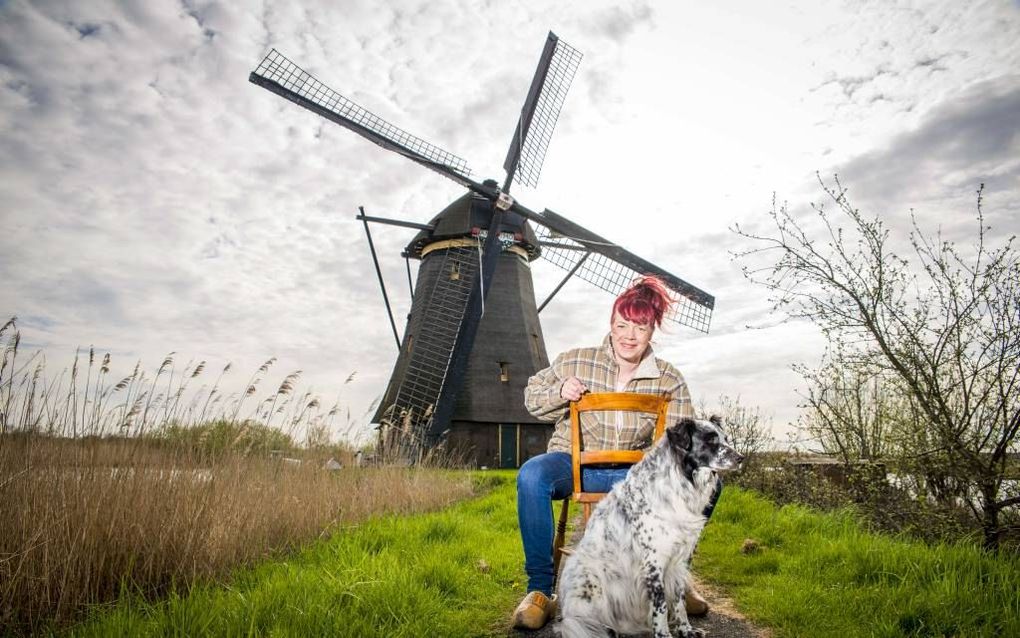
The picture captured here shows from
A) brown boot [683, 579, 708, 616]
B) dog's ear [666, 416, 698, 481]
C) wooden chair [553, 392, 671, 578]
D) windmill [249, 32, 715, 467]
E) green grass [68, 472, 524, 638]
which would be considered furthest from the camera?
windmill [249, 32, 715, 467]

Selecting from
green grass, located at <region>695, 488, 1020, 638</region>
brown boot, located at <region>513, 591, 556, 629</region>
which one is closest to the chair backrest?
brown boot, located at <region>513, 591, 556, 629</region>

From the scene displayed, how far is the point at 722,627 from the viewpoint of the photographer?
2.84 m

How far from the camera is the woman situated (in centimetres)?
289

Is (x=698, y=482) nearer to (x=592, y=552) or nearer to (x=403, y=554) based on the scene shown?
(x=592, y=552)

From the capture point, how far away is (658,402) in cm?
270

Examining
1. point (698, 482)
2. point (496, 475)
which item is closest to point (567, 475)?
point (698, 482)

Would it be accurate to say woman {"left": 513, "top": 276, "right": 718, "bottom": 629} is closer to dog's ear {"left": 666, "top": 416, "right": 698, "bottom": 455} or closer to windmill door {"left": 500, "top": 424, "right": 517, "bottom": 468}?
dog's ear {"left": 666, "top": 416, "right": 698, "bottom": 455}

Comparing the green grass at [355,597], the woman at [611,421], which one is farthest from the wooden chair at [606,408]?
the green grass at [355,597]

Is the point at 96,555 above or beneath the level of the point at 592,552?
beneath

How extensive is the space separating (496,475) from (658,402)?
9719 millimetres

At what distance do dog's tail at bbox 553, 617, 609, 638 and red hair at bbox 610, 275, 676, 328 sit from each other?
1.41 metres

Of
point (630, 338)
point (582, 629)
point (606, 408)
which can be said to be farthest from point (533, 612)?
point (630, 338)

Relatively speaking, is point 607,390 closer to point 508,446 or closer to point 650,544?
point 650,544

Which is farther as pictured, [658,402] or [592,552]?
[658,402]
